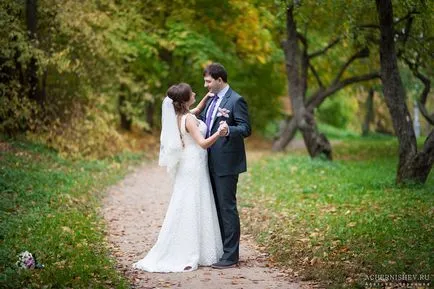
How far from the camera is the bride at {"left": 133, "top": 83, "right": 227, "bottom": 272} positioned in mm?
7637

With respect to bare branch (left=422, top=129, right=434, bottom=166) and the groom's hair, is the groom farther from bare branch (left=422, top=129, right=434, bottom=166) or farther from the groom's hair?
bare branch (left=422, top=129, right=434, bottom=166)

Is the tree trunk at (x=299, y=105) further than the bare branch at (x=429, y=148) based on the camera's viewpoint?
Yes

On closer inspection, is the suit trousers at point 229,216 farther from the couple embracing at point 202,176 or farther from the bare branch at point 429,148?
the bare branch at point 429,148

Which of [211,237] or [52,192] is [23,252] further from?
[52,192]

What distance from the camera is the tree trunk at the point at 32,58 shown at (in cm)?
1609

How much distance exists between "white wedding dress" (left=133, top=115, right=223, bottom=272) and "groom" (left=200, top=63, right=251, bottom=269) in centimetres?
12

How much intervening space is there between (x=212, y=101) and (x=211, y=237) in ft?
5.97

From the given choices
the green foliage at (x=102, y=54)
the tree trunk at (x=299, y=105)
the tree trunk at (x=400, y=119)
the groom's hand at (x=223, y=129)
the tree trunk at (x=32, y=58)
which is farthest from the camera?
the tree trunk at (x=299, y=105)

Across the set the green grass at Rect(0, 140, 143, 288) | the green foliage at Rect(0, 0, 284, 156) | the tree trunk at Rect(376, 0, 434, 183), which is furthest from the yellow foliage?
the tree trunk at Rect(376, 0, 434, 183)

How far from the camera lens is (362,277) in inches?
261

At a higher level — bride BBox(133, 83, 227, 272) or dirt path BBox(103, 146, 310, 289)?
bride BBox(133, 83, 227, 272)

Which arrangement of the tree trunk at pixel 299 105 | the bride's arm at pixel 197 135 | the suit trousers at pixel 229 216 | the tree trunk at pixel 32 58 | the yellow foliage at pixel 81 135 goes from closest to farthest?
the bride's arm at pixel 197 135 → the suit trousers at pixel 229 216 → the tree trunk at pixel 32 58 → the yellow foliage at pixel 81 135 → the tree trunk at pixel 299 105

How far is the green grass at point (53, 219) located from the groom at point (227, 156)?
1545 millimetres

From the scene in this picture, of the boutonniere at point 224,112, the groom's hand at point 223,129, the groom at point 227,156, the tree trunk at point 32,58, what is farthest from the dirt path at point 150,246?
the tree trunk at point 32,58
